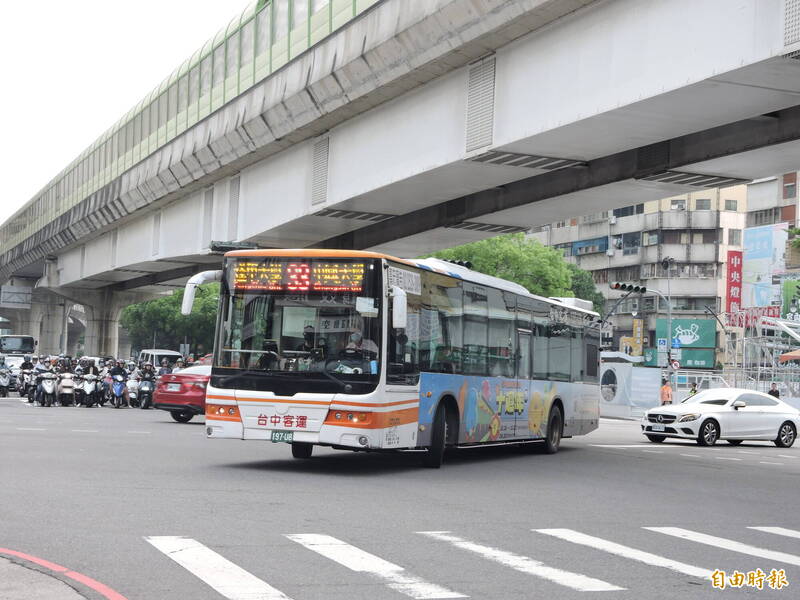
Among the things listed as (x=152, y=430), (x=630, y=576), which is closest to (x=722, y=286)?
(x=152, y=430)

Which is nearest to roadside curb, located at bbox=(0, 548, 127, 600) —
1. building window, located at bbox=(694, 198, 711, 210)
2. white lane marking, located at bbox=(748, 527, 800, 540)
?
white lane marking, located at bbox=(748, 527, 800, 540)

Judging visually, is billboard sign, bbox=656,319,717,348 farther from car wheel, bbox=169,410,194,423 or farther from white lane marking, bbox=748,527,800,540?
white lane marking, bbox=748,527,800,540

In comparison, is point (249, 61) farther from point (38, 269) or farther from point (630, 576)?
point (38, 269)

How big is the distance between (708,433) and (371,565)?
2163 centimetres

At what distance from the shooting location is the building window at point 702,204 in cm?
9625

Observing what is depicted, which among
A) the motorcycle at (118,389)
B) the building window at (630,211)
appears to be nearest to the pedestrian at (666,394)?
the motorcycle at (118,389)

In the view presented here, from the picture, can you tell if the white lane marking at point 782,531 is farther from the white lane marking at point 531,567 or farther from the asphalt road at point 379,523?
the white lane marking at point 531,567

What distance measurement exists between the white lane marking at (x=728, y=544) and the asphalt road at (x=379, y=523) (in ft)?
0.10

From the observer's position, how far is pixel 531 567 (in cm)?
857

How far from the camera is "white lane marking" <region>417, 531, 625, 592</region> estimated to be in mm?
7863

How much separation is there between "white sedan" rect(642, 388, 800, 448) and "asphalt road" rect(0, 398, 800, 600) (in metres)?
8.87

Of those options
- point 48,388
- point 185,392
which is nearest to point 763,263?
point 48,388

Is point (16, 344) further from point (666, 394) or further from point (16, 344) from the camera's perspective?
point (666, 394)

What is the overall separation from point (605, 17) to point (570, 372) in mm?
9143
